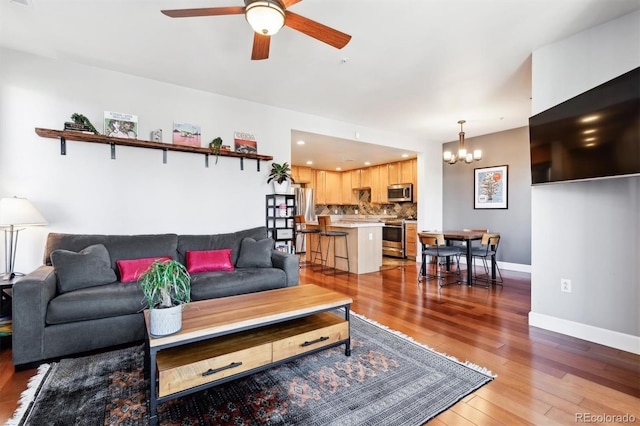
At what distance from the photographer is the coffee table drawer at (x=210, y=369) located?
1541 millimetres

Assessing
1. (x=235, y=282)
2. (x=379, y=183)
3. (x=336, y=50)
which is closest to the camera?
(x=336, y=50)

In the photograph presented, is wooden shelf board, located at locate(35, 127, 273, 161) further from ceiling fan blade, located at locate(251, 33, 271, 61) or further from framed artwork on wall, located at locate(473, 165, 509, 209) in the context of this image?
framed artwork on wall, located at locate(473, 165, 509, 209)

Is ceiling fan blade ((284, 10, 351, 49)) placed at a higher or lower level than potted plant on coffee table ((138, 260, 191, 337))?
higher

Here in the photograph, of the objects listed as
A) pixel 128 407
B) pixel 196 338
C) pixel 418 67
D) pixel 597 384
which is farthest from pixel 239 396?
pixel 418 67

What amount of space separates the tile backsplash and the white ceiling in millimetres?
3776

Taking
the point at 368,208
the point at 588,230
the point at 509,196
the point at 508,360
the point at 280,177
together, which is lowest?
the point at 508,360

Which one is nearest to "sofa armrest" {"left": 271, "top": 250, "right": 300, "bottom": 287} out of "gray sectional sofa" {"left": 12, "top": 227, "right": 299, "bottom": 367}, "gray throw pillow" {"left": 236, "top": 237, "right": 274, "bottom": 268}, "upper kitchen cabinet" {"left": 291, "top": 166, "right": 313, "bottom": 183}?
"gray sectional sofa" {"left": 12, "top": 227, "right": 299, "bottom": 367}

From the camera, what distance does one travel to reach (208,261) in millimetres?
3170

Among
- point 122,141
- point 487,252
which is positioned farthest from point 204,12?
point 487,252

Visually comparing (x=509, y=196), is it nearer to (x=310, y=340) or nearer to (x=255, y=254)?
(x=255, y=254)

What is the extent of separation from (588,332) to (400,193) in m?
4.89

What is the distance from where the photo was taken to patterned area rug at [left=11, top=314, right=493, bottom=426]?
5.22 ft

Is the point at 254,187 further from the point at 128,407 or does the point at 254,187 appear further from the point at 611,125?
the point at 611,125

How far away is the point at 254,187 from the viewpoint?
4.15 meters
